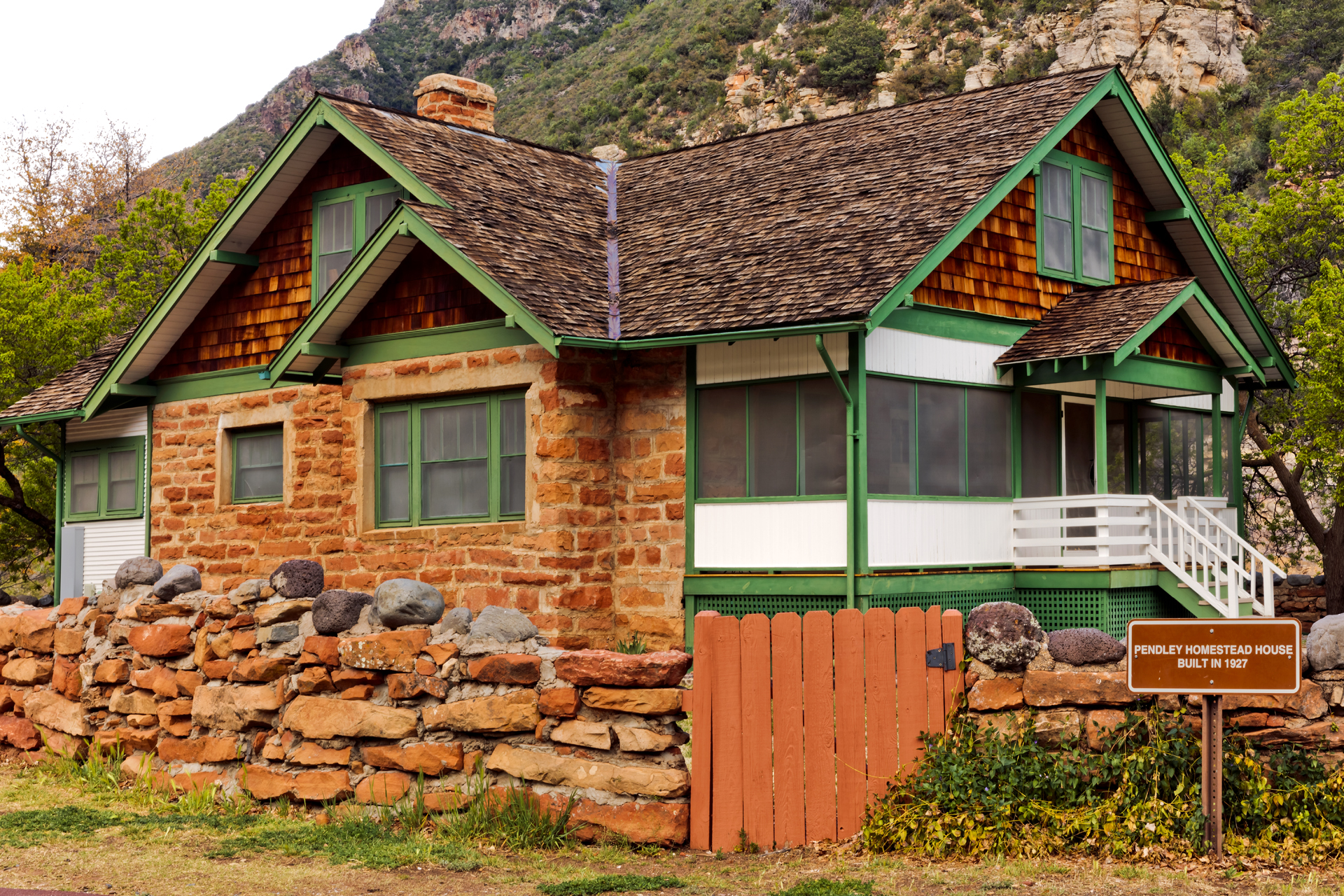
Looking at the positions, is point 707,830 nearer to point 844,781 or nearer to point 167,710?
point 844,781

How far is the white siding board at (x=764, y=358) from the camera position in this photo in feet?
45.2

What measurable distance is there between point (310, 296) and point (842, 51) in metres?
49.7

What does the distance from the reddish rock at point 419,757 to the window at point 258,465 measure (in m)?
9.16

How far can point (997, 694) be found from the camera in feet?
25.9

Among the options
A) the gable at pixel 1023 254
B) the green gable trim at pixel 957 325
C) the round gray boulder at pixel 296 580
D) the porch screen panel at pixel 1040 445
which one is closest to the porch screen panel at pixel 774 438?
the green gable trim at pixel 957 325

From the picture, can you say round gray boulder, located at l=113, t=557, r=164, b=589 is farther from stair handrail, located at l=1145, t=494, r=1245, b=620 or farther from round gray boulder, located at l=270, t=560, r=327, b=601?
stair handrail, located at l=1145, t=494, r=1245, b=620

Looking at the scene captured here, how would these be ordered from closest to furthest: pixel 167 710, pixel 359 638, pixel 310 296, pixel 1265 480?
pixel 359 638 → pixel 167 710 → pixel 310 296 → pixel 1265 480

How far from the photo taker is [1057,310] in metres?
15.9

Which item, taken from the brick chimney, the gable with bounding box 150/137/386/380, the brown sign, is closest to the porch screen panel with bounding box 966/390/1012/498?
the brown sign

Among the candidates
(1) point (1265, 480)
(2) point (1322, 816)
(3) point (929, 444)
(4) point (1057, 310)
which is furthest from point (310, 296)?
(1) point (1265, 480)

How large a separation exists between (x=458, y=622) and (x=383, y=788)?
3.88ft

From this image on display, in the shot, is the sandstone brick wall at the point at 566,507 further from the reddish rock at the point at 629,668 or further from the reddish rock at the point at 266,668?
the reddish rock at the point at 629,668

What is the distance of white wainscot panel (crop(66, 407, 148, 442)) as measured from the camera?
63.3 ft

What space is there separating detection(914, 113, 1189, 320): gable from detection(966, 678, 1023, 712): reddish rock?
23.2ft
